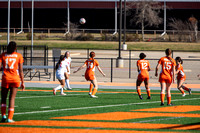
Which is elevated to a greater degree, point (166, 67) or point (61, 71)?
point (166, 67)

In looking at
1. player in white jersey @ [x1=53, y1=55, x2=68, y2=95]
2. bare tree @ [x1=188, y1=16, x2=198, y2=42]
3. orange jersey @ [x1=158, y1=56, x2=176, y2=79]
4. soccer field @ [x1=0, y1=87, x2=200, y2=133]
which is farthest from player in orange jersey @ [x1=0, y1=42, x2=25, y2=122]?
bare tree @ [x1=188, y1=16, x2=198, y2=42]

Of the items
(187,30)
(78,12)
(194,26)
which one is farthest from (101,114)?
(78,12)

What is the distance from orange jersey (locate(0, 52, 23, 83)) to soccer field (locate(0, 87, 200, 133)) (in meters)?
1.07

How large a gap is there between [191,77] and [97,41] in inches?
1236

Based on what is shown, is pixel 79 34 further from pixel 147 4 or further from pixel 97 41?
pixel 147 4

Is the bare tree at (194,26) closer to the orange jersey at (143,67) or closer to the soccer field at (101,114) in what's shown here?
the soccer field at (101,114)

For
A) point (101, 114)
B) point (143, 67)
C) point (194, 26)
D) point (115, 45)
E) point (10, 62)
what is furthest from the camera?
point (194, 26)

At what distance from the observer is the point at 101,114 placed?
39.4 feet

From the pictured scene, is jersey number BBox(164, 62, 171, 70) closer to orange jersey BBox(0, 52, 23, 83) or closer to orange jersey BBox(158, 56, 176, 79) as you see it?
orange jersey BBox(158, 56, 176, 79)

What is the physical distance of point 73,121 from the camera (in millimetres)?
10758

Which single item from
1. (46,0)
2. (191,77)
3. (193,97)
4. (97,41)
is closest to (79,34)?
(97,41)

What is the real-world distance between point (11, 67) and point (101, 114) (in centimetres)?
292

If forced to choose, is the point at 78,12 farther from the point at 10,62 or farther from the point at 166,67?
the point at 10,62

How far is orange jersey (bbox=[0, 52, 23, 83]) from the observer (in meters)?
10.5
